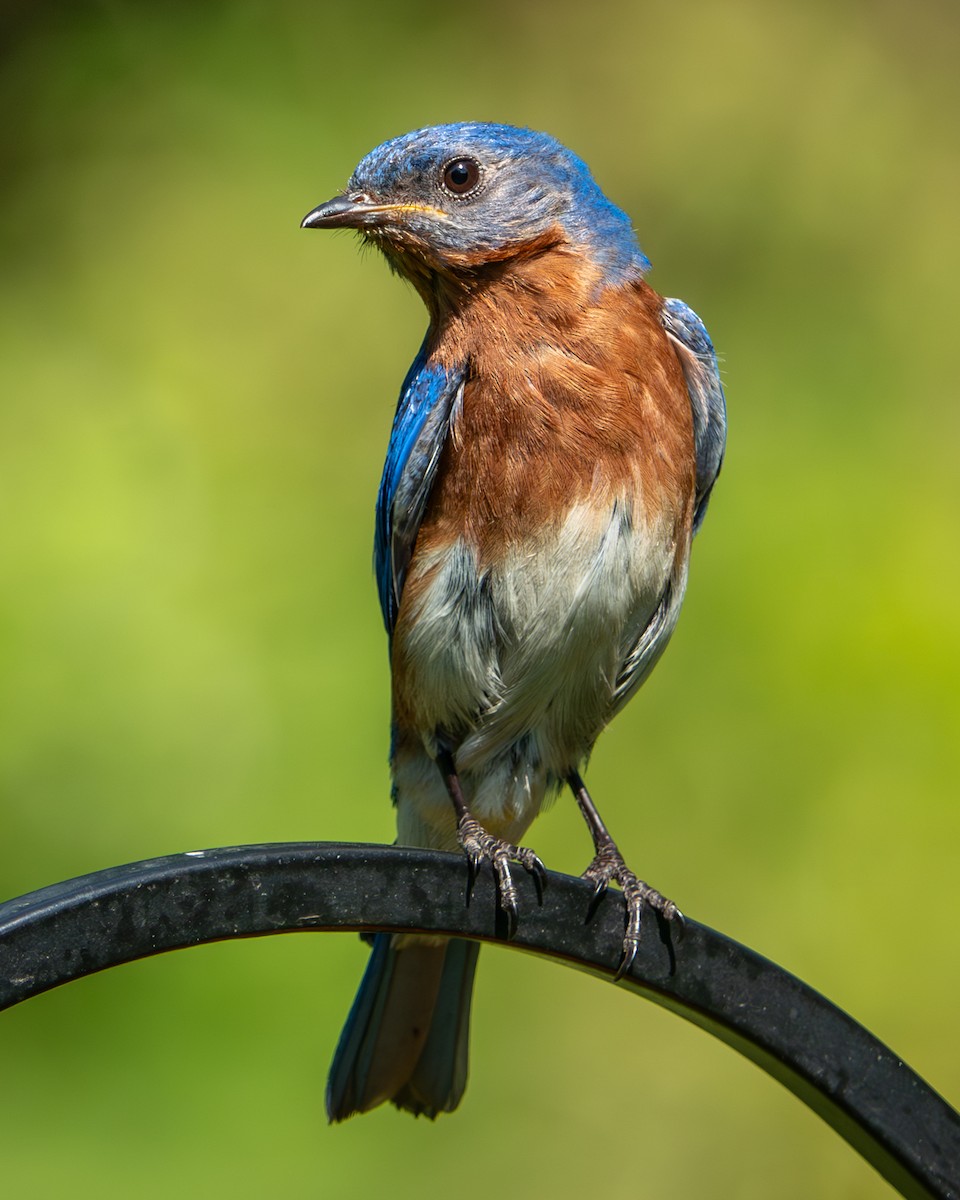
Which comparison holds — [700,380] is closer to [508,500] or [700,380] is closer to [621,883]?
[508,500]

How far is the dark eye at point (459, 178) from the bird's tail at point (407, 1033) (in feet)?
5.94

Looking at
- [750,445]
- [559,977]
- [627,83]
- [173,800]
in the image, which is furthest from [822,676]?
[627,83]

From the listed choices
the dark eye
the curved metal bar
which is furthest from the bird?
the curved metal bar

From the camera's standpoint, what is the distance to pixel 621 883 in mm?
3693

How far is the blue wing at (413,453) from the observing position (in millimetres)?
3764

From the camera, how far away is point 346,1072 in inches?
152

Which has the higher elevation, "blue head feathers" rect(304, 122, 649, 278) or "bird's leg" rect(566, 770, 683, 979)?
"blue head feathers" rect(304, 122, 649, 278)

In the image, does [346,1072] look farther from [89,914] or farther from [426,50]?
[426,50]

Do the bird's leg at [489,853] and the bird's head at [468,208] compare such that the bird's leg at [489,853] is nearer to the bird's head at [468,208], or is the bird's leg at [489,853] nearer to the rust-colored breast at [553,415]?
the rust-colored breast at [553,415]

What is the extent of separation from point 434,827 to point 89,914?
215cm

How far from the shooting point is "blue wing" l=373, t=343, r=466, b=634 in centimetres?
376

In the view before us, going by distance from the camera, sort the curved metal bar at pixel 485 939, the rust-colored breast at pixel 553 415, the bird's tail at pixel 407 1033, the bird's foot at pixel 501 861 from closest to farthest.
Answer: the curved metal bar at pixel 485 939 < the bird's foot at pixel 501 861 < the rust-colored breast at pixel 553 415 < the bird's tail at pixel 407 1033

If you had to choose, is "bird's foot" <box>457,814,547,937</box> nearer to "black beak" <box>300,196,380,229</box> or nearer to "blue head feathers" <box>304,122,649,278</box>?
"blue head feathers" <box>304,122,649,278</box>

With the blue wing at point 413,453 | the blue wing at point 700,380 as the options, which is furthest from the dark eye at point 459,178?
the blue wing at point 700,380
